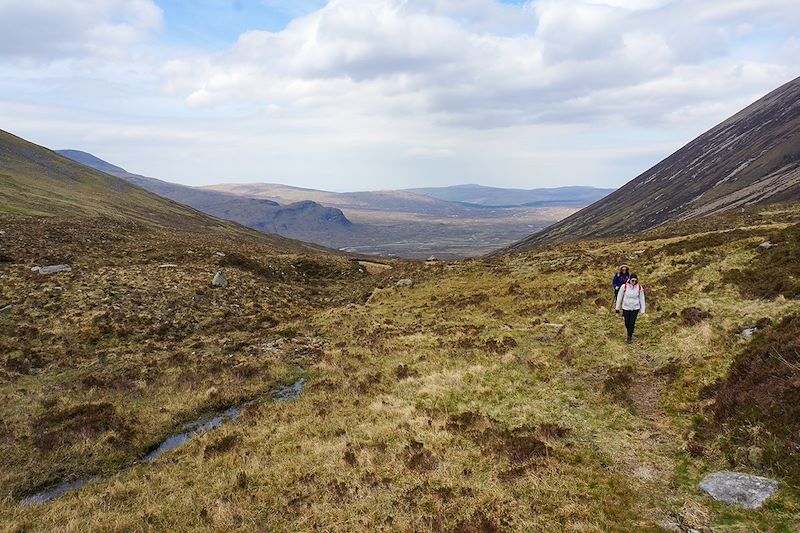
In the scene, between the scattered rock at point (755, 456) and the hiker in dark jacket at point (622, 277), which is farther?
the hiker in dark jacket at point (622, 277)

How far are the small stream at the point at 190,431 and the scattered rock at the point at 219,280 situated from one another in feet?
64.2

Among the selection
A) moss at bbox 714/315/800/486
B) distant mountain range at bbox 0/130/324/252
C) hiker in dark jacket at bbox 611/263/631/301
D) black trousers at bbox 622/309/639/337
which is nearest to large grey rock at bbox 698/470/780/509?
moss at bbox 714/315/800/486

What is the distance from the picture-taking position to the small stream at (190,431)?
13.3m

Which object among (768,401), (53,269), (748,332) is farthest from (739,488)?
(53,269)

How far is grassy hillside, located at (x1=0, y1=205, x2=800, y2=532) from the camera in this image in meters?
11.1

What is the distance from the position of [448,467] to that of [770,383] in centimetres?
935

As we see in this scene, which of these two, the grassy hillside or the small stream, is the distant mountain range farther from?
the small stream

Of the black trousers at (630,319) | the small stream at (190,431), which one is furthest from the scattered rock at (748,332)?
the small stream at (190,431)

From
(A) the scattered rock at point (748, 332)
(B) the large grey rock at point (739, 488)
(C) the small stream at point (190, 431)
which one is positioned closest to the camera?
(B) the large grey rock at point (739, 488)

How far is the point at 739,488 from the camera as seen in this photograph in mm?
9805

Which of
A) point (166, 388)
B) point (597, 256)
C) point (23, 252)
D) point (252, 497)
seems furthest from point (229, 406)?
point (597, 256)

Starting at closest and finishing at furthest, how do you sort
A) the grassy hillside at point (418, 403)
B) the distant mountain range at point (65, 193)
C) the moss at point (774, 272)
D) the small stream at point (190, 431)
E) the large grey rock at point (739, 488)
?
1. the large grey rock at point (739, 488)
2. the grassy hillside at point (418, 403)
3. the small stream at point (190, 431)
4. the moss at point (774, 272)
5. the distant mountain range at point (65, 193)

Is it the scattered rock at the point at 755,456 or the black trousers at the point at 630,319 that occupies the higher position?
the black trousers at the point at 630,319

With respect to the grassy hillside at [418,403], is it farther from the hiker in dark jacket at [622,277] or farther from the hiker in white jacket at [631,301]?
the hiker in dark jacket at [622,277]
